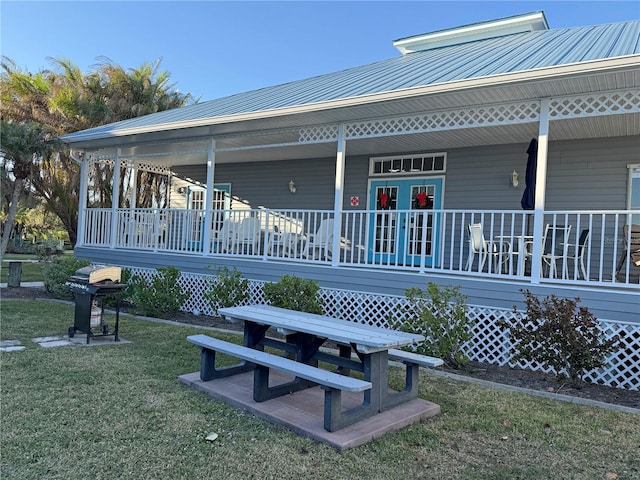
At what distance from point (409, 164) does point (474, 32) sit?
403 cm

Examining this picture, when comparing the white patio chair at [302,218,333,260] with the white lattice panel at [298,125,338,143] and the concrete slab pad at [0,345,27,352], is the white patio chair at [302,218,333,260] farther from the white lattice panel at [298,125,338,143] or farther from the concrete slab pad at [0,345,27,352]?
the concrete slab pad at [0,345,27,352]

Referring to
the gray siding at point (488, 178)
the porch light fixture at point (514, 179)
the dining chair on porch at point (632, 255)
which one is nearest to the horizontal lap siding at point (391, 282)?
the dining chair on porch at point (632, 255)

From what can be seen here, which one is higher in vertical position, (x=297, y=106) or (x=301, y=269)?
(x=297, y=106)

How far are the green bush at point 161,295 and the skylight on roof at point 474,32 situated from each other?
8.31m

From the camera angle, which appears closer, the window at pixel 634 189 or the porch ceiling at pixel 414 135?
the porch ceiling at pixel 414 135

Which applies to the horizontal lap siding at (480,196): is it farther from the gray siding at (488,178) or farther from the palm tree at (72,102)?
the palm tree at (72,102)

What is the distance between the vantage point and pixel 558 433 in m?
3.58

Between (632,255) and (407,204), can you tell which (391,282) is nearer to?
(407,204)

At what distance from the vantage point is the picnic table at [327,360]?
3.36 m

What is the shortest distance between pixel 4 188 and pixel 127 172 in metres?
6.34

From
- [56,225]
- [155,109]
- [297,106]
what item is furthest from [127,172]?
[297,106]

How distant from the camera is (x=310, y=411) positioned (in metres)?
3.72

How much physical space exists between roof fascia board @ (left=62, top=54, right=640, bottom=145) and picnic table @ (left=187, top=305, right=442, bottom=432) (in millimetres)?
3472

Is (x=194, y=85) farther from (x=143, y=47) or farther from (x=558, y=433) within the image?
(x=558, y=433)
